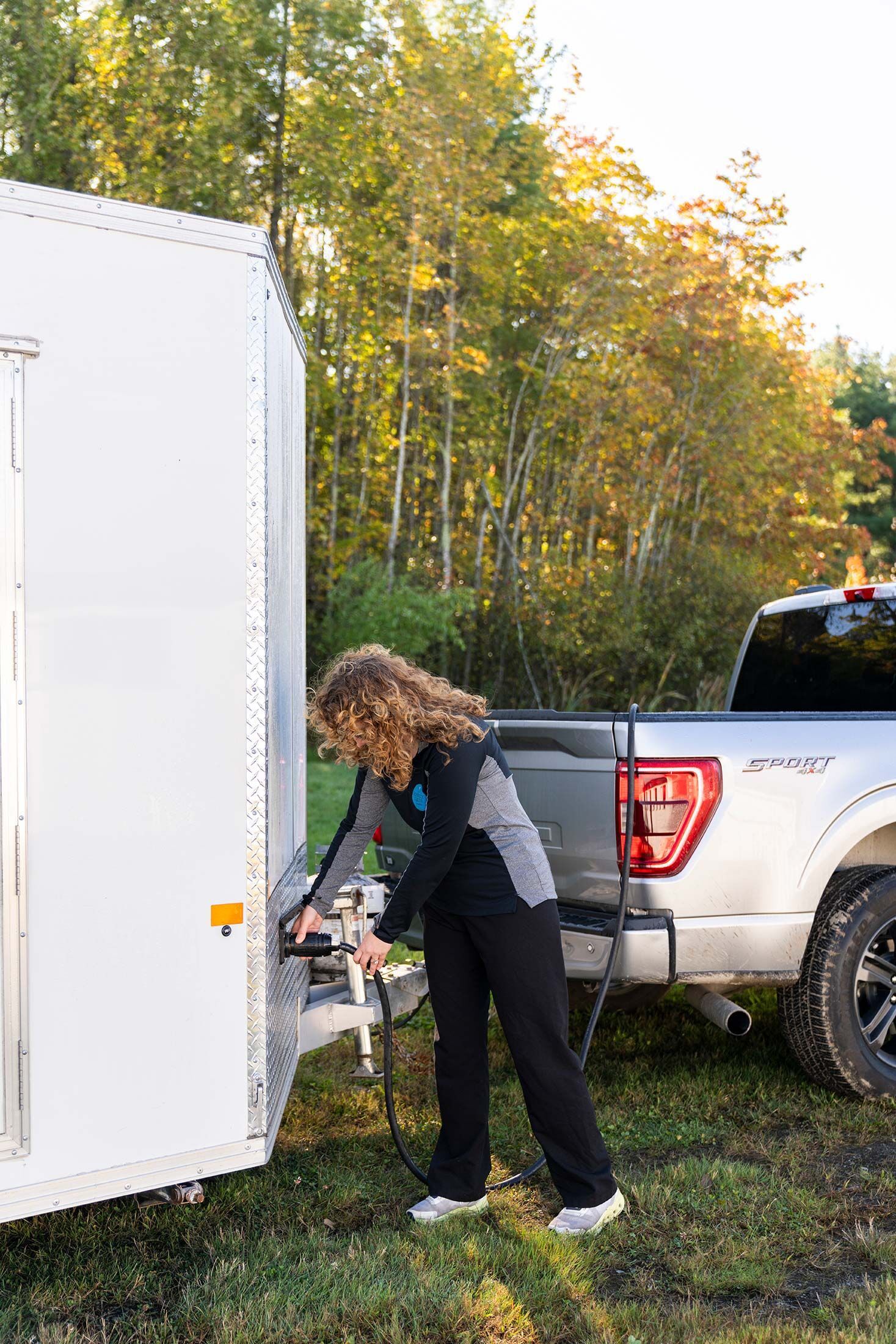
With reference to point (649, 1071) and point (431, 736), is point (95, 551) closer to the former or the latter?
point (431, 736)

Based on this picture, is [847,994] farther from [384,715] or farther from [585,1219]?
[384,715]

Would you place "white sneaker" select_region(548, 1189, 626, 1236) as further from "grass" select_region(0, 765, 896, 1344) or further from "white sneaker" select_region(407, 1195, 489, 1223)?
"white sneaker" select_region(407, 1195, 489, 1223)

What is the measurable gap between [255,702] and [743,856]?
190 centimetres

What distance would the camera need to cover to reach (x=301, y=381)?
4.70m

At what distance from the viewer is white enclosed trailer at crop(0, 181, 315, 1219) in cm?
287

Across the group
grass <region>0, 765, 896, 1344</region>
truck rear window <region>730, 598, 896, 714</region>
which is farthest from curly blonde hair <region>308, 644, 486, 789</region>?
truck rear window <region>730, 598, 896, 714</region>

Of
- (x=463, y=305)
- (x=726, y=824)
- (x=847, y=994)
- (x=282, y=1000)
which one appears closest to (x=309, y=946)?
(x=282, y=1000)

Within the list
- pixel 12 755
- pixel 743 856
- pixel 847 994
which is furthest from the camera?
pixel 847 994

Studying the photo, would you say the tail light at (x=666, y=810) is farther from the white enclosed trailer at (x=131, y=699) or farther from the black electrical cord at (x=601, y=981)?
the white enclosed trailer at (x=131, y=699)

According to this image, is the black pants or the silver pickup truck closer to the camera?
the black pants

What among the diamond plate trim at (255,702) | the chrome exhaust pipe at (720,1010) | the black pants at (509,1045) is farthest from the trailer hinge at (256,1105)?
the chrome exhaust pipe at (720,1010)

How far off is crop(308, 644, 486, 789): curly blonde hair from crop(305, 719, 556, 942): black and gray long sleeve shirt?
6cm

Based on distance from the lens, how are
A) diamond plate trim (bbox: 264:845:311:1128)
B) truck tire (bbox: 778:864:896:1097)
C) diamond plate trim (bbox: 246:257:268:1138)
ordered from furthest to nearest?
truck tire (bbox: 778:864:896:1097), diamond plate trim (bbox: 264:845:311:1128), diamond plate trim (bbox: 246:257:268:1138)

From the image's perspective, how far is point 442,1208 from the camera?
3631 mm
